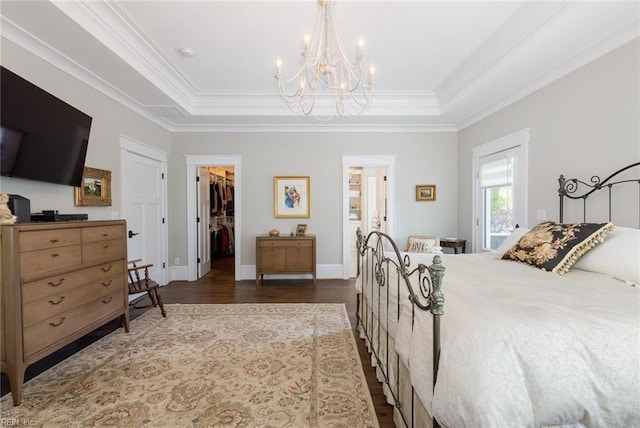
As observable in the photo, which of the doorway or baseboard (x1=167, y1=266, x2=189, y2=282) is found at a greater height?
the doorway

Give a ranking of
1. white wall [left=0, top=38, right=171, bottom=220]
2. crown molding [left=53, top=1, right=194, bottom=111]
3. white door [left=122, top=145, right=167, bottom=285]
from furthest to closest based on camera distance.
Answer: white door [left=122, top=145, right=167, bottom=285] < white wall [left=0, top=38, right=171, bottom=220] < crown molding [left=53, top=1, right=194, bottom=111]

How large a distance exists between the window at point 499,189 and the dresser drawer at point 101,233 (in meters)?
4.37

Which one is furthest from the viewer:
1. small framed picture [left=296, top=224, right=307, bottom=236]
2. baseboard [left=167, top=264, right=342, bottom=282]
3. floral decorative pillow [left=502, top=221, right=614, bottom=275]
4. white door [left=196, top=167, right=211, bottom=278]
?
Answer: white door [left=196, top=167, right=211, bottom=278]

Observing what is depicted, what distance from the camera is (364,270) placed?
101 inches

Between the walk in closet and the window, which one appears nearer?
the window

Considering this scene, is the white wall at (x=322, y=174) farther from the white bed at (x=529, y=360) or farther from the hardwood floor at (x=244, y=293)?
the white bed at (x=529, y=360)

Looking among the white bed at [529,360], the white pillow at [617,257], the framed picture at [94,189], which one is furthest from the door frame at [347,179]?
the white bed at [529,360]

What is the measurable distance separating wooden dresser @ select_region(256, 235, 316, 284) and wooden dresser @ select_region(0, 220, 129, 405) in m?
2.00

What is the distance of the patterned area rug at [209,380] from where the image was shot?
162 centimetres

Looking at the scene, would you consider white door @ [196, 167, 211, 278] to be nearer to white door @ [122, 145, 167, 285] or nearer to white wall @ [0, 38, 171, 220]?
white door @ [122, 145, 167, 285]

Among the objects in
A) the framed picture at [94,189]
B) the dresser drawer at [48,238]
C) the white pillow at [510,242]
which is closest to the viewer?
the dresser drawer at [48,238]

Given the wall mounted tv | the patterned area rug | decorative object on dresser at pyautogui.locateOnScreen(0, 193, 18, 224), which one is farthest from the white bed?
the wall mounted tv

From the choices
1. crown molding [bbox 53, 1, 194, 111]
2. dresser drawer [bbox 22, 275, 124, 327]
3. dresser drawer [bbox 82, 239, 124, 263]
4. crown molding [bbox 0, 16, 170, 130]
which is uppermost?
crown molding [bbox 53, 1, 194, 111]

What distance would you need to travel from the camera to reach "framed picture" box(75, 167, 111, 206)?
2.83 m
